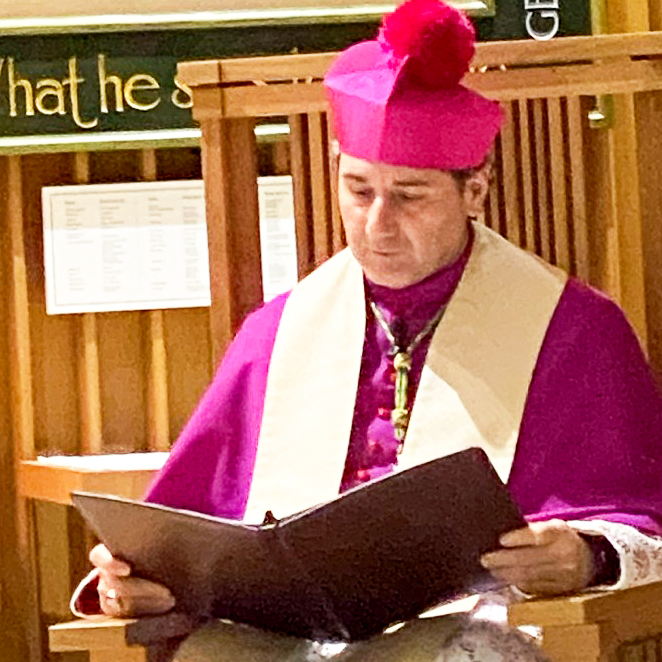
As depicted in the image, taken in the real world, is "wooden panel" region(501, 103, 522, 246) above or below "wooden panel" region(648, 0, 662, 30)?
below

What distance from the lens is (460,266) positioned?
1732 millimetres

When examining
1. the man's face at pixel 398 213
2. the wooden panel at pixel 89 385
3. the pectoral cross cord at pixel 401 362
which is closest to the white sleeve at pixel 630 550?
the pectoral cross cord at pixel 401 362

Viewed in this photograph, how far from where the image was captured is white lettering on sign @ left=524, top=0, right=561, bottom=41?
2367 millimetres

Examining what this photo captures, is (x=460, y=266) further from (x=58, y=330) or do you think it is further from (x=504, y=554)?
(x=58, y=330)

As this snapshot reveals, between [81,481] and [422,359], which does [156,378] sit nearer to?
[81,481]

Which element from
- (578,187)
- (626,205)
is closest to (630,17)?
(626,205)

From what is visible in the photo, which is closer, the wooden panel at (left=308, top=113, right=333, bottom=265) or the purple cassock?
the purple cassock

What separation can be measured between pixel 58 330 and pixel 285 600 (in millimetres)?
1080

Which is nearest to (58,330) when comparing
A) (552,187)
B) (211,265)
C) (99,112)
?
(99,112)

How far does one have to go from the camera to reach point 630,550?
1.46m

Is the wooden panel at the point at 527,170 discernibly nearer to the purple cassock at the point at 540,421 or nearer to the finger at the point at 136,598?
the purple cassock at the point at 540,421

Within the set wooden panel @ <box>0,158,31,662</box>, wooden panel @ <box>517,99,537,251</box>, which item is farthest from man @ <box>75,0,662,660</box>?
wooden panel @ <box>0,158,31,662</box>

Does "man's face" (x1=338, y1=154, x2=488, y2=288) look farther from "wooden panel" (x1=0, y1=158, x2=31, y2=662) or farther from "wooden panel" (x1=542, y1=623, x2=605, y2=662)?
"wooden panel" (x1=0, y1=158, x2=31, y2=662)

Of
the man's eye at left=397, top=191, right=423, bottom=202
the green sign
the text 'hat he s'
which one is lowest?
the man's eye at left=397, top=191, right=423, bottom=202
